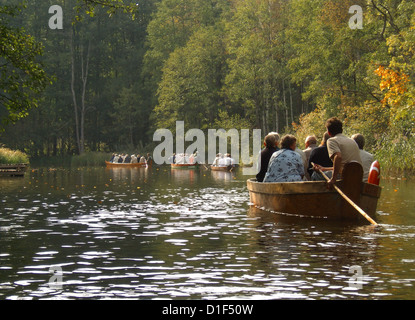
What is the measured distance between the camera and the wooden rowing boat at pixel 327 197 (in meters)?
15.7

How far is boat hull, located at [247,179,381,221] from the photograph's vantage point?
52.3 feet

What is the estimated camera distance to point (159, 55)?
252ft

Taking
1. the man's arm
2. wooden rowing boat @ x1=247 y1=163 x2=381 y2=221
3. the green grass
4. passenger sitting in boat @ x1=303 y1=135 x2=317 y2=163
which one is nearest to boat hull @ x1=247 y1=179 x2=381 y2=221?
wooden rowing boat @ x1=247 y1=163 x2=381 y2=221

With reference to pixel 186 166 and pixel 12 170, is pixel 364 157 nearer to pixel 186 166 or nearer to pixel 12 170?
pixel 12 170

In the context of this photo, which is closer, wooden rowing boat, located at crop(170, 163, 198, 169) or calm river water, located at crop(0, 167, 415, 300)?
calm river water, located at crop(0, 167, 415, 300)

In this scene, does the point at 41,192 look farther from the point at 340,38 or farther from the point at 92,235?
the point at 340,38

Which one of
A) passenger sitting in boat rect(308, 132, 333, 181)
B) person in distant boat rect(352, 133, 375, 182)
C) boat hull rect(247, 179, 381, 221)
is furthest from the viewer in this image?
person in distant boat rect(352, 133, 375, 182)

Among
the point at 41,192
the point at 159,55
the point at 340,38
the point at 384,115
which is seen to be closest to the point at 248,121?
the point at 159,55

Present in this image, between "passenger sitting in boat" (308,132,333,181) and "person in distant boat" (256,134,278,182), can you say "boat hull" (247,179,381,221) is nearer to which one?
"passenger sitting in boat" (308,132,333,181)

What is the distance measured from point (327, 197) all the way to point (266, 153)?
2.25 metres

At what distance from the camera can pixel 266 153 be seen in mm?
17703

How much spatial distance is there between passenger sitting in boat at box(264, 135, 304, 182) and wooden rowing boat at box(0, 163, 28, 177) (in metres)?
26.0
